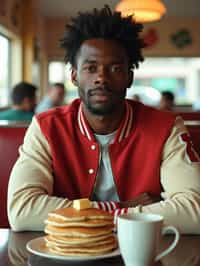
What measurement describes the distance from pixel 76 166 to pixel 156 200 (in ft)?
0.94

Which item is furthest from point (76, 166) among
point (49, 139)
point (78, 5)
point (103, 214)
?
point (78, 5)

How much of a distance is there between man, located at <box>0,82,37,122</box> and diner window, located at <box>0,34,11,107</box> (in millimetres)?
2270

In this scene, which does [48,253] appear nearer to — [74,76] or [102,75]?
[102,75]

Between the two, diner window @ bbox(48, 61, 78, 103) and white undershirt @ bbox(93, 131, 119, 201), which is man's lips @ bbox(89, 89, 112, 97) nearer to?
white undershirt @ bbox(93, 131, 119, 201)

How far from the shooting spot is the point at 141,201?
1.83 metres

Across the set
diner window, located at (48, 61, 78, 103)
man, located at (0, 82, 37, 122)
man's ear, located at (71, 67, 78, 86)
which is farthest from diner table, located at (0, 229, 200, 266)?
diner window, located at (48, 61, 78, 103)

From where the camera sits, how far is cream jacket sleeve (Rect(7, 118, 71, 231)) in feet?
5.39

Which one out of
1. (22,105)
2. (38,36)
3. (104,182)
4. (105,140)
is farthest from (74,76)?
(38,36)

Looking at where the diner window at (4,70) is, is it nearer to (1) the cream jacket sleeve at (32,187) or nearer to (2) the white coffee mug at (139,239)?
(1) the cream jacket sleeve at (32,187)

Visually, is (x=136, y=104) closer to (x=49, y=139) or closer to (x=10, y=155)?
(x=49, y=139)

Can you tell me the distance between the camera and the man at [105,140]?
6.01ft

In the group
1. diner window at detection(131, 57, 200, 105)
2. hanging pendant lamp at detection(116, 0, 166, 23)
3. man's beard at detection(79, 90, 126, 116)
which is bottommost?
diner window at detection(131, 57, 200, 105)

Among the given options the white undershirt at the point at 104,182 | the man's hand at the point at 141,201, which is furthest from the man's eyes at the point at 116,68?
the man's hand at the point at 141,201

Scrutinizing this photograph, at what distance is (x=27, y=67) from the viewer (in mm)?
9016
